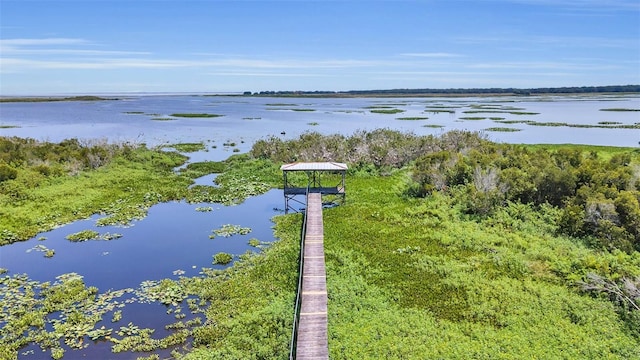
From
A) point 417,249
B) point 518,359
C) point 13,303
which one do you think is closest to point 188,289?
point 13,303

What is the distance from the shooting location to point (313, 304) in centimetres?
1510

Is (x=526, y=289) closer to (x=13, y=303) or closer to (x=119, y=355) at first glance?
(x=119, y=355)

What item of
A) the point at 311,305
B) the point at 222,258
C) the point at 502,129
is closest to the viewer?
the point at 311,305

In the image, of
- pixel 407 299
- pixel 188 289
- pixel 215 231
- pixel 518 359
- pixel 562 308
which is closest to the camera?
pixel 518 359

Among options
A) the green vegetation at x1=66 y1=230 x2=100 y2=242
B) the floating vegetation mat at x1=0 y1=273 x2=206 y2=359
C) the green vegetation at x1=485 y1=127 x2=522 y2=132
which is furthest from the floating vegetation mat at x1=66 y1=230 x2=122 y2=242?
the green vegetation at x1=485 y1=127 x2=522 y2=132

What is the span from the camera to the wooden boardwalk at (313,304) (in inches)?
508

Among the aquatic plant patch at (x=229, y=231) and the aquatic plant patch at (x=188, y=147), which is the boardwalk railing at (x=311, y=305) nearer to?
the aquatic plant patch at (x=229, y=231)

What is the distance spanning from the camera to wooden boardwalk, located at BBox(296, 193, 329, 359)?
12.9 meters

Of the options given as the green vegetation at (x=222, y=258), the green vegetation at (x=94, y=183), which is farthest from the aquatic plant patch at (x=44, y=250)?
the green vegetation at (x=222, y=258)

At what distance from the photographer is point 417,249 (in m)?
20.7

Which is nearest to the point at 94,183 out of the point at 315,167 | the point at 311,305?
the point at 315,167

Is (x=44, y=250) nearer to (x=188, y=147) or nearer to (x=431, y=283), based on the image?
(x=431, y=283)

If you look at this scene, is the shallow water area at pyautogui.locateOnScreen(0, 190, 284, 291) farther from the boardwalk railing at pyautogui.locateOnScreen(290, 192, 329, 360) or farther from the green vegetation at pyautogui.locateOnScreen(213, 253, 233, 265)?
the boardwalk railing at pyautogui.locateOnScreen(290, 192, 329, 360)

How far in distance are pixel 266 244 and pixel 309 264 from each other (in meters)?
5.56
